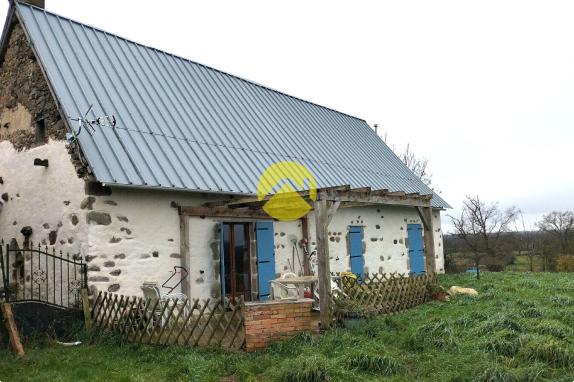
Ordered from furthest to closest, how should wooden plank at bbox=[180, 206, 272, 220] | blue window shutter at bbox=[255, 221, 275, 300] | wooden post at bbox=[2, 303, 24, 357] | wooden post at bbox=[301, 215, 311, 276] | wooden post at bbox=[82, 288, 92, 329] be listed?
wooden post at bbox=[301, 215, 311, 276] < blue window shutter at bbox=[255, 221, 275, 300] < wooden plank at bbox=[180, 206, 272, 220] < wooden post at bbox=[82, 288, 92, 329] < wooden post at bbox=[2, 303, 24, 357]

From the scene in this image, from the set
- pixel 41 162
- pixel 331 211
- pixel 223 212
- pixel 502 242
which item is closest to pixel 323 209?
pixel 331 211

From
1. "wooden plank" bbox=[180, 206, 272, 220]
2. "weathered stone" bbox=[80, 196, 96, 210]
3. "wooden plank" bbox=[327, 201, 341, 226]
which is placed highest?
"weathered stone" bbox=[80, 196, 96, 210]

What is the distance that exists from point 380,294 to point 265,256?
2.66 meters

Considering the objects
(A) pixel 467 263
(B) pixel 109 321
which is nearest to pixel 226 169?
(B) pixel 109 321

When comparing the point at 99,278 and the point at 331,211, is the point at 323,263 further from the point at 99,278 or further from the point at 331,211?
the point at 99,278

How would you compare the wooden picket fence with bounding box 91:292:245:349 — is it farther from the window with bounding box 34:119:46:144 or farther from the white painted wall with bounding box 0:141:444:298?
the window with bounding box 34:119:46:144

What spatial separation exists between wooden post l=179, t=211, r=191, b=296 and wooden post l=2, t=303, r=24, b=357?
9.05 ft

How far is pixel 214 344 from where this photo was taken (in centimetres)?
643

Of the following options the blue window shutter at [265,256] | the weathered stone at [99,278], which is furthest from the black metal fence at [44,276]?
the blue window shutter at [265,256]

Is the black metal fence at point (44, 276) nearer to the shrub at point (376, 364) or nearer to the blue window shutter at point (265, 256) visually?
the blue window shutter at point (265, 256)

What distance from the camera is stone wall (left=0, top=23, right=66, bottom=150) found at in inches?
343

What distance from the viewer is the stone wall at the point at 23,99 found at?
872cm

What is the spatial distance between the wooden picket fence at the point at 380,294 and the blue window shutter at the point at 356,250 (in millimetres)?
2682

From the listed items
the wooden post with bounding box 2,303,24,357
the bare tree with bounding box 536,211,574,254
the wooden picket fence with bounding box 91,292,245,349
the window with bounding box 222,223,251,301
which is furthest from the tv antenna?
the bare tree with bounding box 536,211,574,254
